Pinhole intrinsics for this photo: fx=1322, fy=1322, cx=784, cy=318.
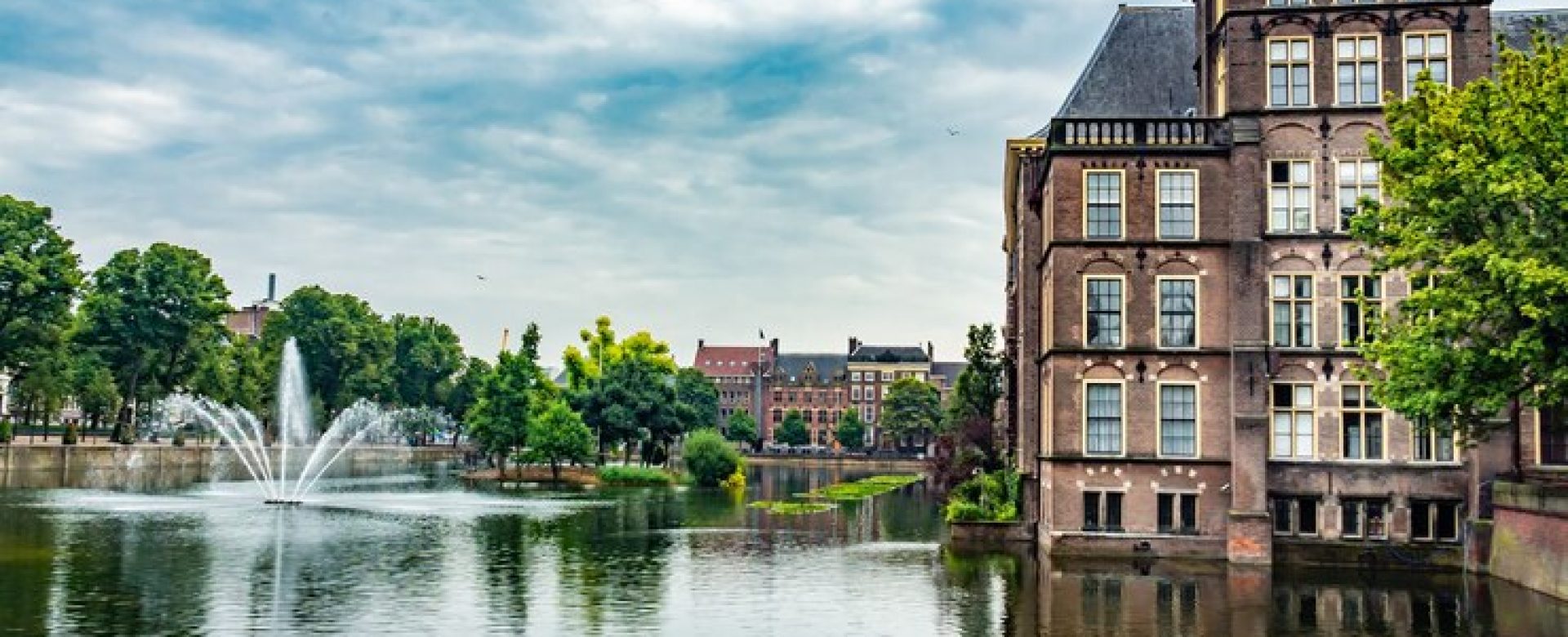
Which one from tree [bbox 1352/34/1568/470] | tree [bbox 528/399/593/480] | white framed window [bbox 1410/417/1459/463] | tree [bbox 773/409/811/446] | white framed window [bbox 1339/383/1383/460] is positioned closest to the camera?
tree [bbox 1352/34/1568/470]

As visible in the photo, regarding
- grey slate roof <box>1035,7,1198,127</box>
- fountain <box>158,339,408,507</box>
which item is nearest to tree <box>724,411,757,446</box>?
fountain <box>158,339,408,507</box>

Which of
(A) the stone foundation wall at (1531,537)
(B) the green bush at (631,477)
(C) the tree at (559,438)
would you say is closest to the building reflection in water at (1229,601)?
(A) the stone foundation wall at (1531,537)

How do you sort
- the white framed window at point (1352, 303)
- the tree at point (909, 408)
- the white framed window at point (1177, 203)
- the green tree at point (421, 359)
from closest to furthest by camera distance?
the white framed window at point (1352, 303)
the white framed window at point (1177, 203)
the green tree at point (421, 359)
the tree at point (909, 408)

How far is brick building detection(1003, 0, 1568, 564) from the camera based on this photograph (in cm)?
3969

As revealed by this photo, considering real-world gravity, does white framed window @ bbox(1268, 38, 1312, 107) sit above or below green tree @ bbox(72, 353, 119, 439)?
above

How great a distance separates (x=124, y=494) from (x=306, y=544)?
99.6 ft

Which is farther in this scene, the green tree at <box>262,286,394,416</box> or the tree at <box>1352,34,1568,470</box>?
the green tree at <box>262,286,394,416</box>

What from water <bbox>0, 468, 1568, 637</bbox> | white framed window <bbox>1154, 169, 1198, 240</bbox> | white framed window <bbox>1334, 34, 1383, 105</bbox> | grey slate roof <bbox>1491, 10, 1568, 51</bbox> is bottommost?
water <bbox>0, 468, 1568, 637</bbox>

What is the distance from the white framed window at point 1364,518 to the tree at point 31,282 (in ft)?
238

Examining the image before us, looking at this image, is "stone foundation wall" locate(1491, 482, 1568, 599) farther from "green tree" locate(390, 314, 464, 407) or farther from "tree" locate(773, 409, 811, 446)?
"tree" locate(773, 409, 811, 446)

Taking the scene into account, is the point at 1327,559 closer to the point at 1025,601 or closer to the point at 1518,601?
the point at 1518,601

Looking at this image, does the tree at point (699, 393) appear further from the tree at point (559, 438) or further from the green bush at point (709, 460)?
the green bush at point (709, 460)

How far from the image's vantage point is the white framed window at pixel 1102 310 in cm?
4153

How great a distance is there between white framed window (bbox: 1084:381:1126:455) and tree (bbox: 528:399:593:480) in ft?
196
